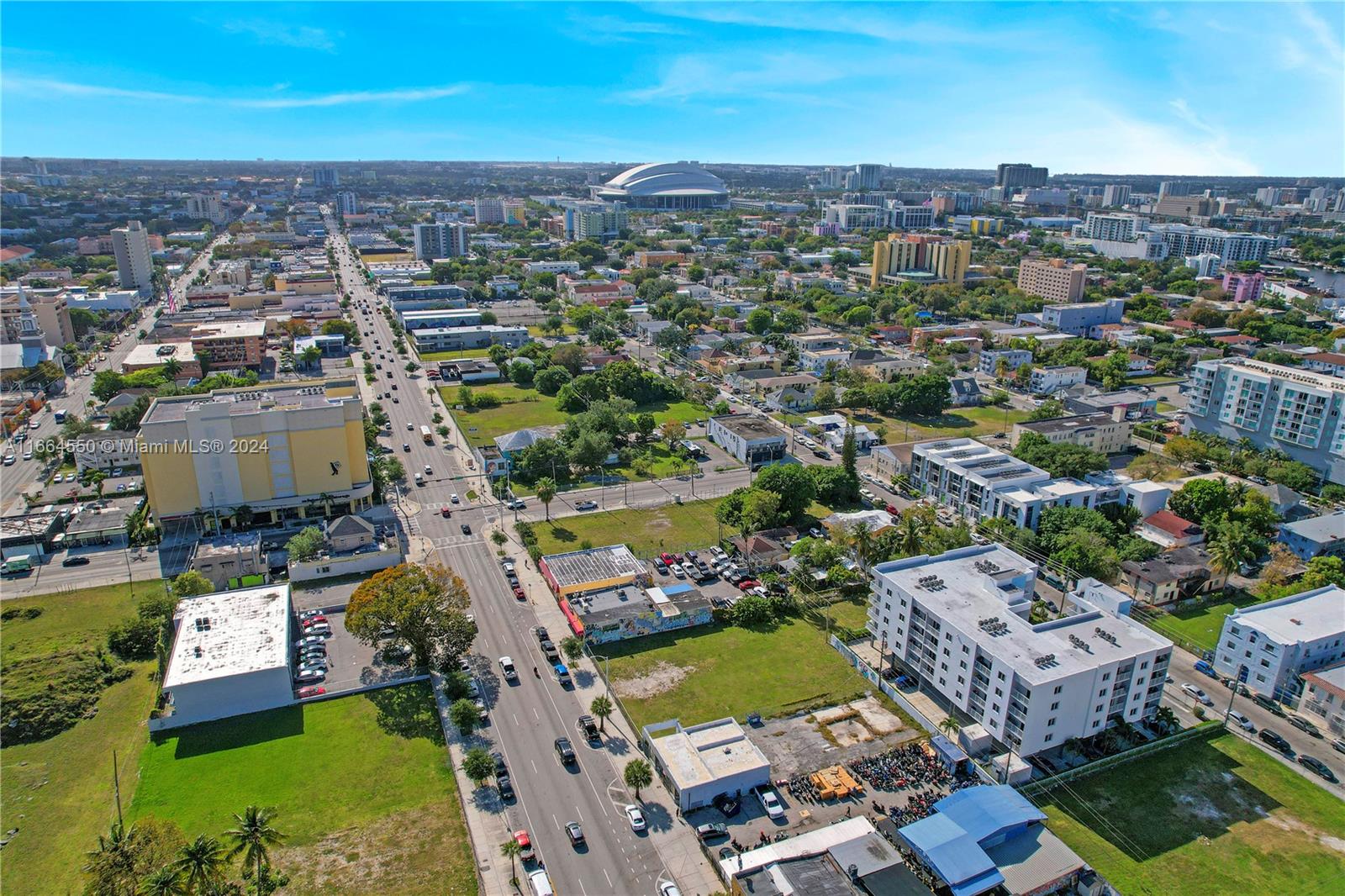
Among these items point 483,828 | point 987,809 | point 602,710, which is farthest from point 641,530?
point 987,809

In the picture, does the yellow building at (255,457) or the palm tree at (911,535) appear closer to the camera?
the palm tree at (911,535)

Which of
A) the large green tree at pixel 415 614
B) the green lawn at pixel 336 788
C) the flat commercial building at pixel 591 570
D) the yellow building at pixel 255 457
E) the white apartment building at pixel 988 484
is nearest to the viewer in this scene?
the green lawn at pixel 336 788

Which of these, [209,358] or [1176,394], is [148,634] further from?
[1176,394]

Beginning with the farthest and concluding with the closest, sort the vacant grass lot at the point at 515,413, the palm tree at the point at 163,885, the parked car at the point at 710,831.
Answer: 1. the vacant grass lot at the point at 515,413
2. the parked car at the point at 710,831
3. the palm tree at the point at 163,885

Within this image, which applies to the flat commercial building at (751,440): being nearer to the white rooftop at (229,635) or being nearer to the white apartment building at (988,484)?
the white apartment building at (988,484)

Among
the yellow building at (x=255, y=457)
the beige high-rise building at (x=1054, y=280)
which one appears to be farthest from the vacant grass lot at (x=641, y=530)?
the beige high-rise building at (x=1054, y=280)

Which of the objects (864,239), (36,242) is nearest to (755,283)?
(864,239)

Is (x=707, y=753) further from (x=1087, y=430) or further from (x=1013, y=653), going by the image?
(x=1087, y=430)
